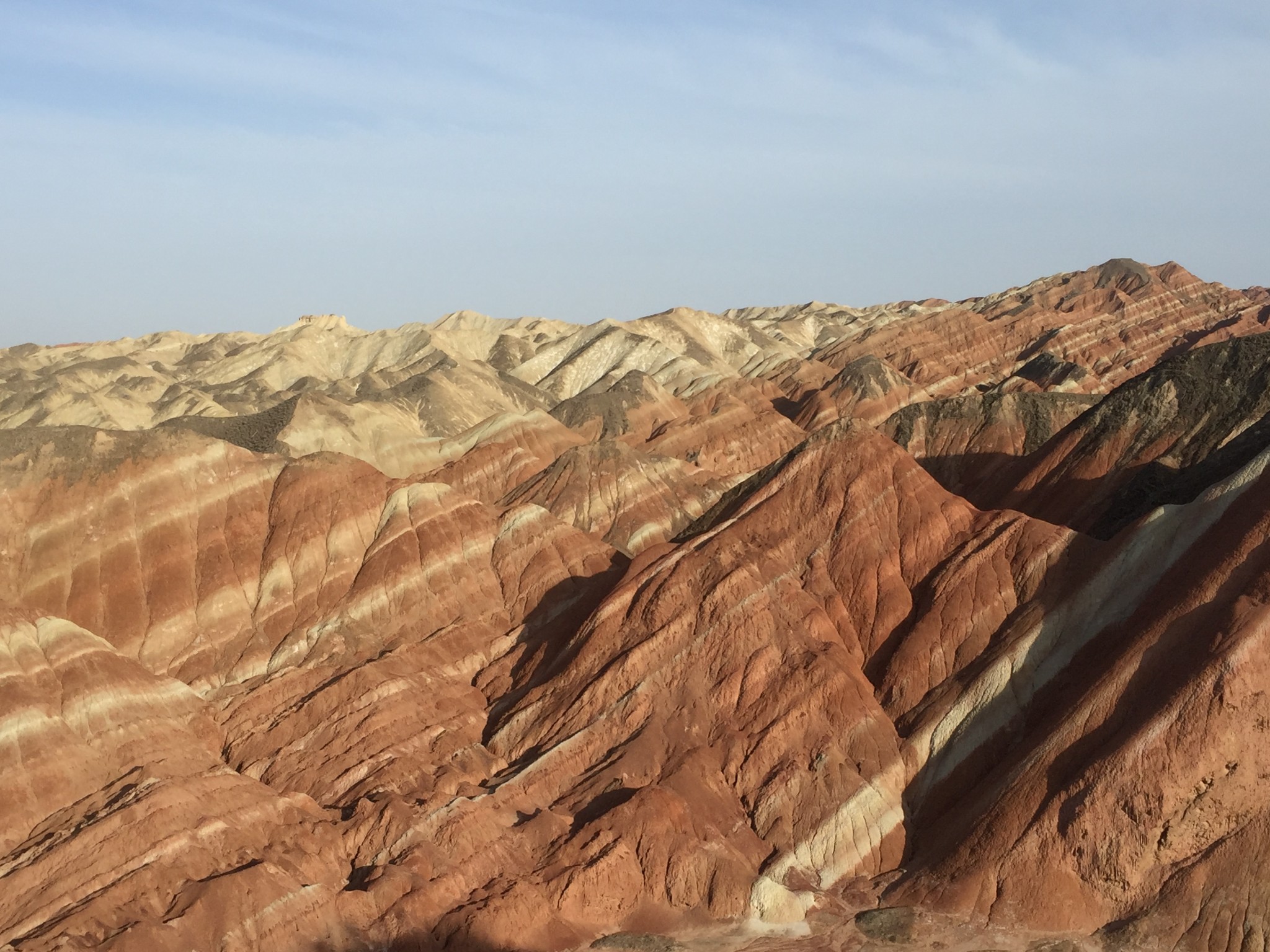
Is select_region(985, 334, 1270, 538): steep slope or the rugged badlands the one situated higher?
select_region(985, 334, 1270, 538): steep slope

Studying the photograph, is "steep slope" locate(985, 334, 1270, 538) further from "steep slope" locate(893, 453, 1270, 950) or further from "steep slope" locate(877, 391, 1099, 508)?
"steep slope" locate(893, 453, 1270, 950)

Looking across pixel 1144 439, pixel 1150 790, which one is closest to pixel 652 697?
pixel 1150 790

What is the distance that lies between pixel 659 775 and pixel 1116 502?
92.0 feet

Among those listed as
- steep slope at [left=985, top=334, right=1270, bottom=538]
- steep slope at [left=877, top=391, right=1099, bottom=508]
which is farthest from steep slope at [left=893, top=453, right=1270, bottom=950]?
steep slope at [left=877, top=391, right=1099, bottom=508]

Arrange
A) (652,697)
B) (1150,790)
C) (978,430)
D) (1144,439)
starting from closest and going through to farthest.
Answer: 1. (1150,790)
2. (652,697)
3. (1144,439)
4. (978,430)

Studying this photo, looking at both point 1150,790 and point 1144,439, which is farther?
point 1144,439

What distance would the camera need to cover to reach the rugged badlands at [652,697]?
3750cm

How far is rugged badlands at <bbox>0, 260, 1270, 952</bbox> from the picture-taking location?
37500 millimetres

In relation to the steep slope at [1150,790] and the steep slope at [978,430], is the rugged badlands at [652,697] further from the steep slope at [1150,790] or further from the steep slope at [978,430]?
the steep slope at [978,430]

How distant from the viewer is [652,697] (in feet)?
159

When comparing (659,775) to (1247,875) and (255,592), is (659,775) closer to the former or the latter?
(1247,875)

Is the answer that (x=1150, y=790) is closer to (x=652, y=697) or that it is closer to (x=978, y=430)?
(x=652, y=697)

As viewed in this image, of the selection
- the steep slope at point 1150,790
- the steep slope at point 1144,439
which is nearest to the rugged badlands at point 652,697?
the steep slope at point 1150,790

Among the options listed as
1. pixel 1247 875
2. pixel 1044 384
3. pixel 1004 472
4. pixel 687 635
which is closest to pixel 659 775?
pixel 687 635
